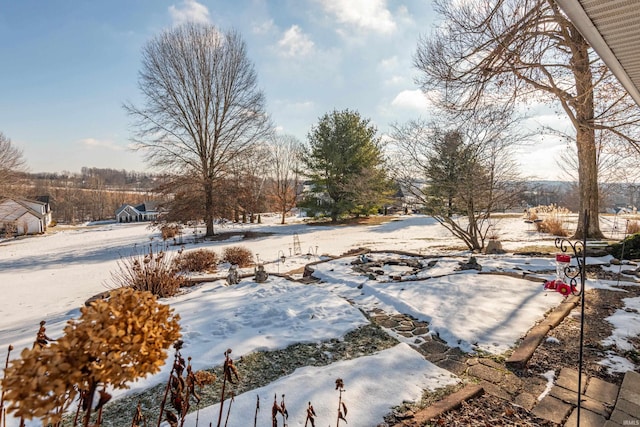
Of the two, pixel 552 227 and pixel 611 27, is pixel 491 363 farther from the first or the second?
→ pixel 552 227

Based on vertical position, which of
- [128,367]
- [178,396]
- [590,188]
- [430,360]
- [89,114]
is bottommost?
[430,360]

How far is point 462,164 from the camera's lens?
26.2ft

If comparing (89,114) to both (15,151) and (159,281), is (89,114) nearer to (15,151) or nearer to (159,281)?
(159,281)

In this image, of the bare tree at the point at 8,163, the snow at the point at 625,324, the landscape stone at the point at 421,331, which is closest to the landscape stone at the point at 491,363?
the landscape stone at the point at 421,331

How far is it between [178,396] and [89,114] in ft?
49.9

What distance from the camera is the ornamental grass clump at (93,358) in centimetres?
60

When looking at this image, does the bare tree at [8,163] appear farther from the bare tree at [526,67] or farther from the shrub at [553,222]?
the shrub at [553,222]

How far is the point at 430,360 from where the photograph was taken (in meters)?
2.74

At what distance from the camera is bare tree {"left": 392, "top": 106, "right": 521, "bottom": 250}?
25.8 ft

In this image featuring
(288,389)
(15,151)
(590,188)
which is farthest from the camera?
(15,151)

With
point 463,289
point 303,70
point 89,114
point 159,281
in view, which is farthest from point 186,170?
point 463,289

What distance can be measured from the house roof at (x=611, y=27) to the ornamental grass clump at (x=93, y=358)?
240 centimetres

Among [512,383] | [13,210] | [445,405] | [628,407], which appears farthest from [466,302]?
[13,210]

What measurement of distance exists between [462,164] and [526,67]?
9.03 ft
